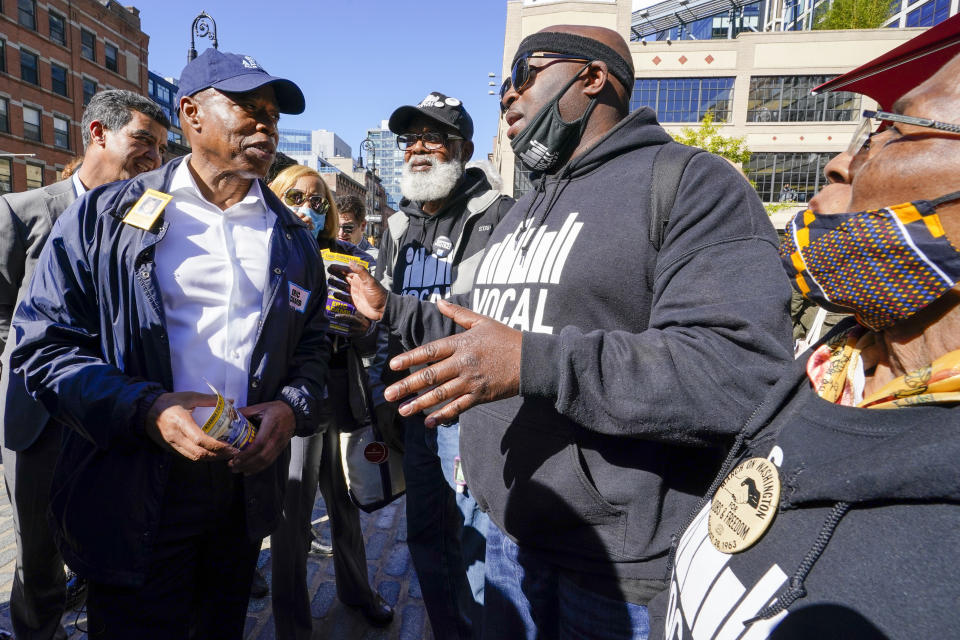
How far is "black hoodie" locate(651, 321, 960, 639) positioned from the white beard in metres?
2.80

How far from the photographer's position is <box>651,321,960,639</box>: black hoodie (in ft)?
2.26

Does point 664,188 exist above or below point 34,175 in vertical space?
below

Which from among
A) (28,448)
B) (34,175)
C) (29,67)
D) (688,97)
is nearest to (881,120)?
(28,448)

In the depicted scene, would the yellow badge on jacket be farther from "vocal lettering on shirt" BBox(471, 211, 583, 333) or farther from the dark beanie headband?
the dark beanie headband

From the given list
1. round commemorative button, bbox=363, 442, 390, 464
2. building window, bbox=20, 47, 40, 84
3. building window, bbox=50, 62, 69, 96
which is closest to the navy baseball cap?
round commemorative button, bbox=363, 442, 390, 464

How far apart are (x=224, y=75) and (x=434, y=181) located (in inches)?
57.6

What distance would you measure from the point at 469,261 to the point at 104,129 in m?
2.54

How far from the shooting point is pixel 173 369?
6.68 feet

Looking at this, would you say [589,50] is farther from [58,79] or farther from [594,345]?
[58,79]

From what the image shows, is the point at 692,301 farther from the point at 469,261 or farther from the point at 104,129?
the point at 104,129

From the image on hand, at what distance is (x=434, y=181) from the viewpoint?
11.4ft

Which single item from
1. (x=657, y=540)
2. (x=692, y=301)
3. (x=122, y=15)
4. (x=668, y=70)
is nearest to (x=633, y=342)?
(x=692, y=301)

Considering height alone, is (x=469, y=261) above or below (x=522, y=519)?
above

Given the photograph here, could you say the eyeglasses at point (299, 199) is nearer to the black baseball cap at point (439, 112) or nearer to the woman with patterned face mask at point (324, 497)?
the woman with patterned face mask at point (324, 497)
